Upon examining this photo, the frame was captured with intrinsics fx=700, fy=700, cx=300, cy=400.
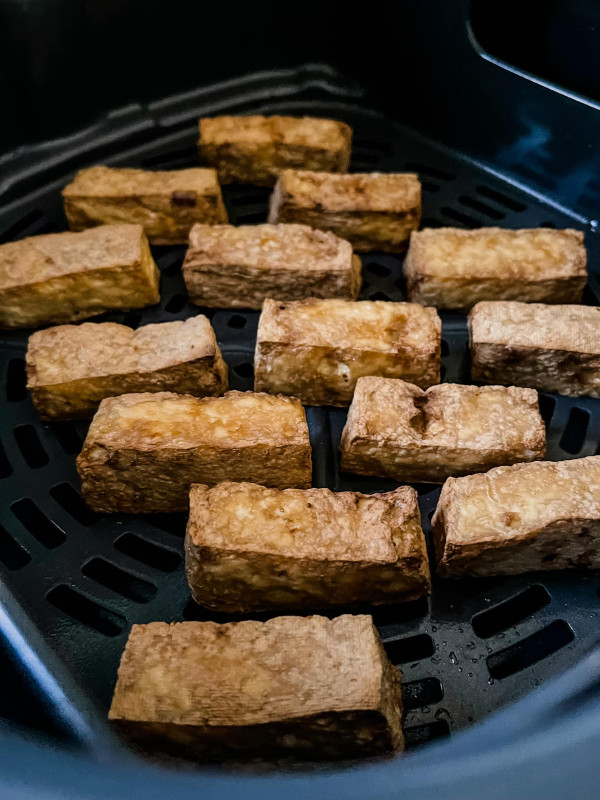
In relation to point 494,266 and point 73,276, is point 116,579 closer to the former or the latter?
point 73,276

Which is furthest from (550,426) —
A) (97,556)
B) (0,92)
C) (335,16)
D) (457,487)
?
(0,92)

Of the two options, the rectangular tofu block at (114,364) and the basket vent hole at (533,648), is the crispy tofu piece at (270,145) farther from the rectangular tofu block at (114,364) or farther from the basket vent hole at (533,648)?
the basket vent hole at (533,648)

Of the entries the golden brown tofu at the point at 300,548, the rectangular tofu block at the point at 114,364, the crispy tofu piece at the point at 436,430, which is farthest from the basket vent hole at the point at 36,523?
the crispy tofu piece at the point at 436,430

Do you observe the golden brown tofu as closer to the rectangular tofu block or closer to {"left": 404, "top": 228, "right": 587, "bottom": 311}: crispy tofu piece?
the rectangular tofu block

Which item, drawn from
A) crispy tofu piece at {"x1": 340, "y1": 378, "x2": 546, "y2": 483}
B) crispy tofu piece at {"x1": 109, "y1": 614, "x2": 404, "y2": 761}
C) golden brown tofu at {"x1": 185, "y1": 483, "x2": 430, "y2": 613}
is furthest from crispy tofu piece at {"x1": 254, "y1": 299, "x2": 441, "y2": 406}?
crispy tofu piece at {"x1": 109, "y1": 614, "x2": 404, "y2": 761}

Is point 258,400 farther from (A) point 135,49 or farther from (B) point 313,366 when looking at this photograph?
(A) point 135,49

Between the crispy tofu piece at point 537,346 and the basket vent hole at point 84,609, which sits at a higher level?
the crispy tofu piece at point 537,346

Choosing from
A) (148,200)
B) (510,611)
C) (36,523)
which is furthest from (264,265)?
(510,611)
